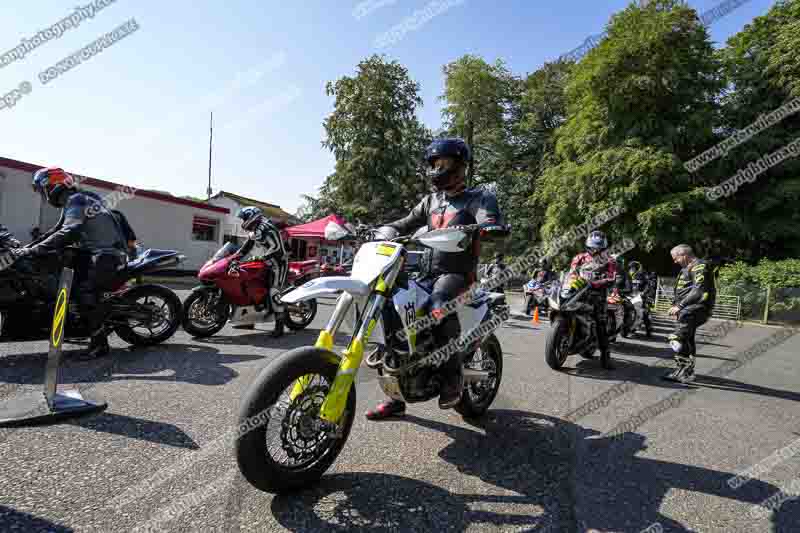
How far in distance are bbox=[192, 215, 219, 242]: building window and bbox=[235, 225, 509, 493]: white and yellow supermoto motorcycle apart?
71.7ft

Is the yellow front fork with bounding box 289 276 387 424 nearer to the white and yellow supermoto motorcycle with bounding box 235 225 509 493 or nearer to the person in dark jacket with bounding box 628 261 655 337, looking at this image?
the white and yellow supermoto motorcycle with bounding box 235 225 509 493

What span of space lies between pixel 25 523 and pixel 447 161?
10.1ft

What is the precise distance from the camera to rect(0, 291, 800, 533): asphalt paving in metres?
2.10

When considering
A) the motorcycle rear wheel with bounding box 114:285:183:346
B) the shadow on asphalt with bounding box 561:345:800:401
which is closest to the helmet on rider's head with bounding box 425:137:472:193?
the shadow on asphalt with bounding box 561:345:800:401

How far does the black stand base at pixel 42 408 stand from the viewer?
9.36 ft

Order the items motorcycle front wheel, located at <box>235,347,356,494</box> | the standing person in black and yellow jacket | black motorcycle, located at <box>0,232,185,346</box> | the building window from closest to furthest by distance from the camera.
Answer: motorcycle front wheel, located at <box>235,347,356,494</box>
black motorcycle, located at <box>0,232,185,346</box>
the standing person in black and yellow jacket
the building window

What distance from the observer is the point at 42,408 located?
9.98 ft

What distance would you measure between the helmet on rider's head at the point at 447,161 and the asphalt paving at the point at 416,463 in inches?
60.7

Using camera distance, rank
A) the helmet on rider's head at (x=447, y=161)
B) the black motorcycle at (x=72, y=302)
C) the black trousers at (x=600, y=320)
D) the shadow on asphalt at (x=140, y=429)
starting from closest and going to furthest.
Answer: the shadow on asphalt at (x=140, y=429), the helmet on rider's head at (x=447, y=161), the black motorcycle at (x=72, y=302), the black trousers at (x=600, y=320)

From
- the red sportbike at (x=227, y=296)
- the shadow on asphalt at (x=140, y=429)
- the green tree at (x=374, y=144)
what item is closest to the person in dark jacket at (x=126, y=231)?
the red sportbike at (x=227, y=296)

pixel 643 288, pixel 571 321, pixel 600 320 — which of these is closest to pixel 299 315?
pixel 571 321

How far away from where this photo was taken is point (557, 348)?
5.86 m

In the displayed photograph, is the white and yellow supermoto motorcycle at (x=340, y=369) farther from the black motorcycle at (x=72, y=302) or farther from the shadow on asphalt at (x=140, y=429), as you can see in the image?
the black motorcycle at (x=72, y=302)

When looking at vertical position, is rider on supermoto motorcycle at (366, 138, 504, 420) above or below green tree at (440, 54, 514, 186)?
below
